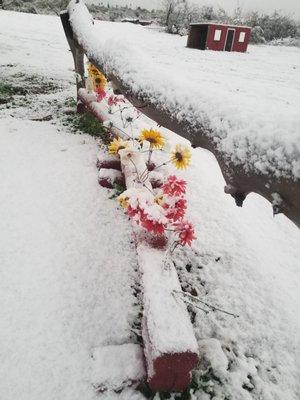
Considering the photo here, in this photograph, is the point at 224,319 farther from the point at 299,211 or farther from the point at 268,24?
the point at 268,24

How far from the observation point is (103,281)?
2371mm

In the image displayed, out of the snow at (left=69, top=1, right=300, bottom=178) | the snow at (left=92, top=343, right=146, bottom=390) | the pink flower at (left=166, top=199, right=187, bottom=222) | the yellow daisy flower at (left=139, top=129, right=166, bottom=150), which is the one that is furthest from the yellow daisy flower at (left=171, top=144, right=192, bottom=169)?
the snow at (left=92, top=343, right=146, bottom=390)

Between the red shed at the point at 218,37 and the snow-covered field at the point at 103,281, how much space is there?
19.0m

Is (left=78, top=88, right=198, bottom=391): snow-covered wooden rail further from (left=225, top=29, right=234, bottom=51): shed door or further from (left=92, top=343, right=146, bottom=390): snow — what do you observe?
(left=225, top=29, right=234, bottom=51): shed door

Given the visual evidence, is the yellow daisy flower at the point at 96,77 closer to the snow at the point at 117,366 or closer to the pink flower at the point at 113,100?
the pink flower at the point at 113,100

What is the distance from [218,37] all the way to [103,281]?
21.7 meters

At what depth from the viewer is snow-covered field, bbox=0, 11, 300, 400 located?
6.11ft

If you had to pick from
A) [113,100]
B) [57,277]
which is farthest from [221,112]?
[113,100]

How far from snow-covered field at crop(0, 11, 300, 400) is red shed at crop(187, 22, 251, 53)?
62.5 ft

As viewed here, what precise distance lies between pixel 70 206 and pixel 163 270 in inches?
59.3

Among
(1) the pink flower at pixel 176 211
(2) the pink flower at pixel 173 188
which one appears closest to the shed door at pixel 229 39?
(2) the pink flower at pixel 173 188

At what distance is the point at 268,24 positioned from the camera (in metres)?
32.6

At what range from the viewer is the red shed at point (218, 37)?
66.3 ft

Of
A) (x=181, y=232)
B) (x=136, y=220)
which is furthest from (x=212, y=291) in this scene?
(x=136, y=220)
